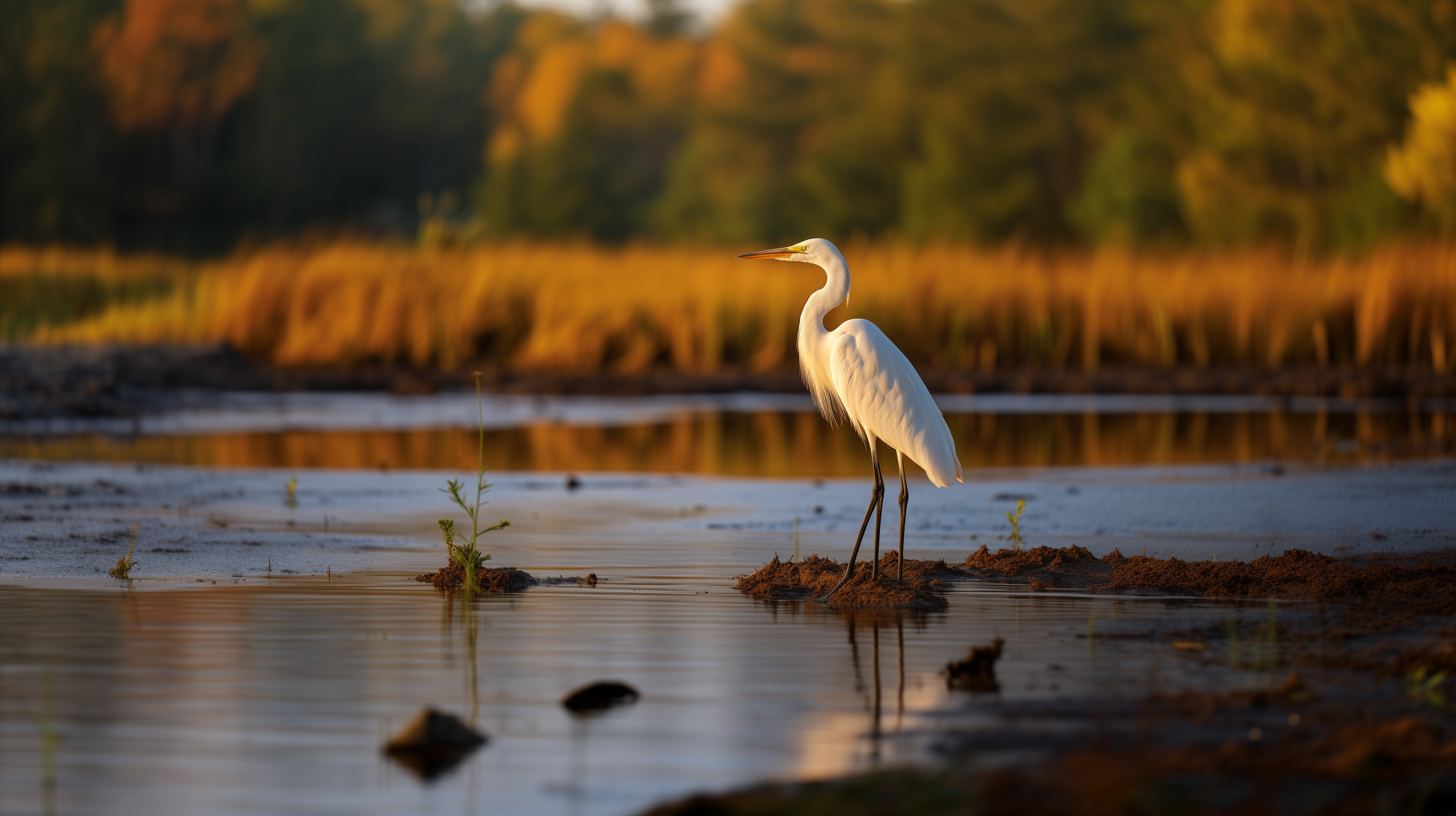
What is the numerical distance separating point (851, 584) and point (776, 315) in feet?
47.9

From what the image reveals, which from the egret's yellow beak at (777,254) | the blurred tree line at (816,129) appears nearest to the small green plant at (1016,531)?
the egret's yellow beak at (777,254)

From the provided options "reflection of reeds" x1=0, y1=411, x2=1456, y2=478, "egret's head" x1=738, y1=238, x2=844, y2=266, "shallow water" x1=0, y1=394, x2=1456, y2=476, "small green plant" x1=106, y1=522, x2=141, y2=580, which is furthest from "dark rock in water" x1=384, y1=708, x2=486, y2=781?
"shallow water" x1=0, y1=394, x2=1456, y2=476

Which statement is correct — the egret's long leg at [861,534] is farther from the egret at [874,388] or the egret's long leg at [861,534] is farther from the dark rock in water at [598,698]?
the dark rock in water at [598,698]

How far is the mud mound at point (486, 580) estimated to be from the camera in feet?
22.2

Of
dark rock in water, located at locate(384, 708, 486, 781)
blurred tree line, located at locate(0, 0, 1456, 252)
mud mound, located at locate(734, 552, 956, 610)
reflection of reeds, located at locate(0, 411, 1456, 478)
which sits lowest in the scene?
dark rock in water, located at locate(384, 708, 486, 781)

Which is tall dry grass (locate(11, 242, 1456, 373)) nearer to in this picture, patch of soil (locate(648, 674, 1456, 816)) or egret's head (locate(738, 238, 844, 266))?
egret's head (locate(738, 238, 844, 266))

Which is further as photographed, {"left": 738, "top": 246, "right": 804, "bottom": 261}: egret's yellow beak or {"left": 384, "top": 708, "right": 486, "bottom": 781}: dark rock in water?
{"left": 738, "top": 246, "right": 804, "bottom": 261}: egret's yellow beak

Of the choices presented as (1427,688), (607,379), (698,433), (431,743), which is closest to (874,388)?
(1427,688)

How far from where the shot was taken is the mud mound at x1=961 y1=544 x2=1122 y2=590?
6969mm

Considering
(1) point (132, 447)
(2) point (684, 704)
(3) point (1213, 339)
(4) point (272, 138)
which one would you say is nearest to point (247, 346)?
(1) point (132, 447)

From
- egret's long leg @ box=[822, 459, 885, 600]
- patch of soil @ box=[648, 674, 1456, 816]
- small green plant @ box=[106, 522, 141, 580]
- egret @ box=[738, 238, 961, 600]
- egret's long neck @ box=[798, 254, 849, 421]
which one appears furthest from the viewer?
egret's long neck @ box=[798, 254, 849, 421]

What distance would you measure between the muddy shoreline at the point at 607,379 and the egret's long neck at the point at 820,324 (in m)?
11.0

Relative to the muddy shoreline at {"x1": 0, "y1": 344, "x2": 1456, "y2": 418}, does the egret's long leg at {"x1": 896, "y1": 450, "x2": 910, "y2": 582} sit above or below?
below

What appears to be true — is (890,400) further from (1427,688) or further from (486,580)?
(1427,688)
